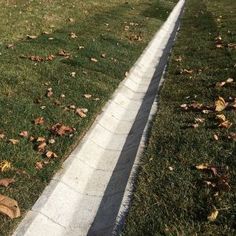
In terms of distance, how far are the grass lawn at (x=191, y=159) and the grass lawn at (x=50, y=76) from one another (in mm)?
1477

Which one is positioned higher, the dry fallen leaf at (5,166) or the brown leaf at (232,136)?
the brown leaf at (232,136)

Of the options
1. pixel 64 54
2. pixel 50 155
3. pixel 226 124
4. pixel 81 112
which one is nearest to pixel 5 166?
pixel 50 155

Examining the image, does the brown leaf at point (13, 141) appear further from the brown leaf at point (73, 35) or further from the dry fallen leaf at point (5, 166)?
the brown leaf at point (73, 35)

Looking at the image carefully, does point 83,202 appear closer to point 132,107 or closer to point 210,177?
point 210,177

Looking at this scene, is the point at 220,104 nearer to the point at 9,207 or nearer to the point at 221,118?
the point at 221,118

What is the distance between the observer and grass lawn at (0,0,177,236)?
26.1 ft

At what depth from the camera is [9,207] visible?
261 inches

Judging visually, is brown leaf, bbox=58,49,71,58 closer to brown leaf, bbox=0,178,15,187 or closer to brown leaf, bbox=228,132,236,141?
brown leaf, bbox=228,132,236,141

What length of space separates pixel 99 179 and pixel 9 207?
208cm

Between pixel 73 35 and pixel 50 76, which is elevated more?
pixel 50 76

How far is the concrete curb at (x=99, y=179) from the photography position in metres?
6.88

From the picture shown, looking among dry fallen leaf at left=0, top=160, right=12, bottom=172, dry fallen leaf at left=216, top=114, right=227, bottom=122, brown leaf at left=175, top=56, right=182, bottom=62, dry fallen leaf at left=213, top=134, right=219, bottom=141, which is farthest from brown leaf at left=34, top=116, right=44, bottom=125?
brown leaf at left=175, top=56, right=182, bottom=62

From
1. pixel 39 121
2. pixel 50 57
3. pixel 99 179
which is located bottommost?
pixel 50 57

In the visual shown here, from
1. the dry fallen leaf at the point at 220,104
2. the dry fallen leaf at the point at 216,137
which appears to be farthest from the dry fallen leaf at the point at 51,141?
the dry fallen leaf at the point at 220,104
